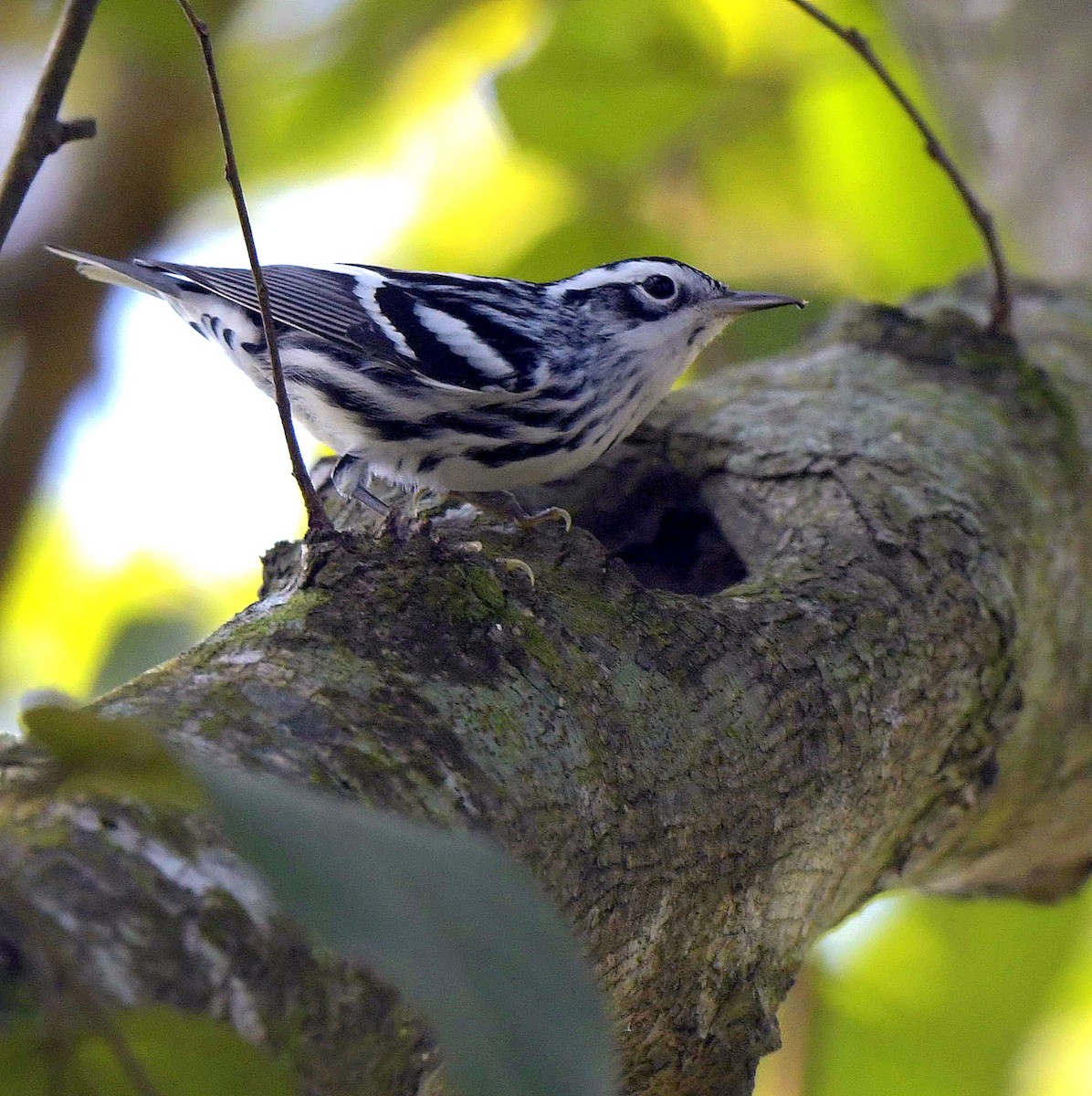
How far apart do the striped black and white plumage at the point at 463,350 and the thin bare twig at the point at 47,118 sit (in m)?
0.93

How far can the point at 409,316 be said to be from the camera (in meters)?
2.66

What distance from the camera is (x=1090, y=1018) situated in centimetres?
431

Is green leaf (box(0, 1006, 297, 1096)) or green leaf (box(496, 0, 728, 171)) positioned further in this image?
green leaf (box(496, 0, 728, 171))

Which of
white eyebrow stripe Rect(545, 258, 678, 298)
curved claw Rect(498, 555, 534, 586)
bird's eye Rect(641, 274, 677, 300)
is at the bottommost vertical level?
curved claw Rect(498, 555, 534, 586)

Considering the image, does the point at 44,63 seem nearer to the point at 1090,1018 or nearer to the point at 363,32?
the point at 363,32

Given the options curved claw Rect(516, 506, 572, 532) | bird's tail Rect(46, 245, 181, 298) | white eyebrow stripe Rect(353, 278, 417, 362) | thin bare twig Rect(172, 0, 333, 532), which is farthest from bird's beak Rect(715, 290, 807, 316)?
thin bare twig Rect(172, 0, 333, 532)

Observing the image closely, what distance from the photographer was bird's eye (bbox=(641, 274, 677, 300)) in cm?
295

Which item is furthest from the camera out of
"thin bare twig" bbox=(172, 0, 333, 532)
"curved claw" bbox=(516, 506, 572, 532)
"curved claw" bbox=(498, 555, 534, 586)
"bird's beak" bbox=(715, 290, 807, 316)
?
"bird's beak" bbox=(715, 290, 807, 316)

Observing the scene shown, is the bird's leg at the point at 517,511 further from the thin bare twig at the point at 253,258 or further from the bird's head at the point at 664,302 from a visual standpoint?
the thin bare twig at the point at 253,258

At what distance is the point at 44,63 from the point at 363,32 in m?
2.65

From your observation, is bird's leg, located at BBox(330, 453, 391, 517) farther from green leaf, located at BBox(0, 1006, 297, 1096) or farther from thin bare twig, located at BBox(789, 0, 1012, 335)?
green leaf, located at BBox(0, 1006, 297, 1096)

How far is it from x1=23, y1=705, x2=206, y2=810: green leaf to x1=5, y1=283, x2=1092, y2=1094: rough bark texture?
21cm

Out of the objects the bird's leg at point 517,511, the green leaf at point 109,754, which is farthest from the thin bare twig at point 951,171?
the green leaf at point 109,754

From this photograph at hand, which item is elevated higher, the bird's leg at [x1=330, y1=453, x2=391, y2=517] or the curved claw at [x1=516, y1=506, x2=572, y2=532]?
the bird's leg at [x1=330, y1=453, x2=391, y2=517]
